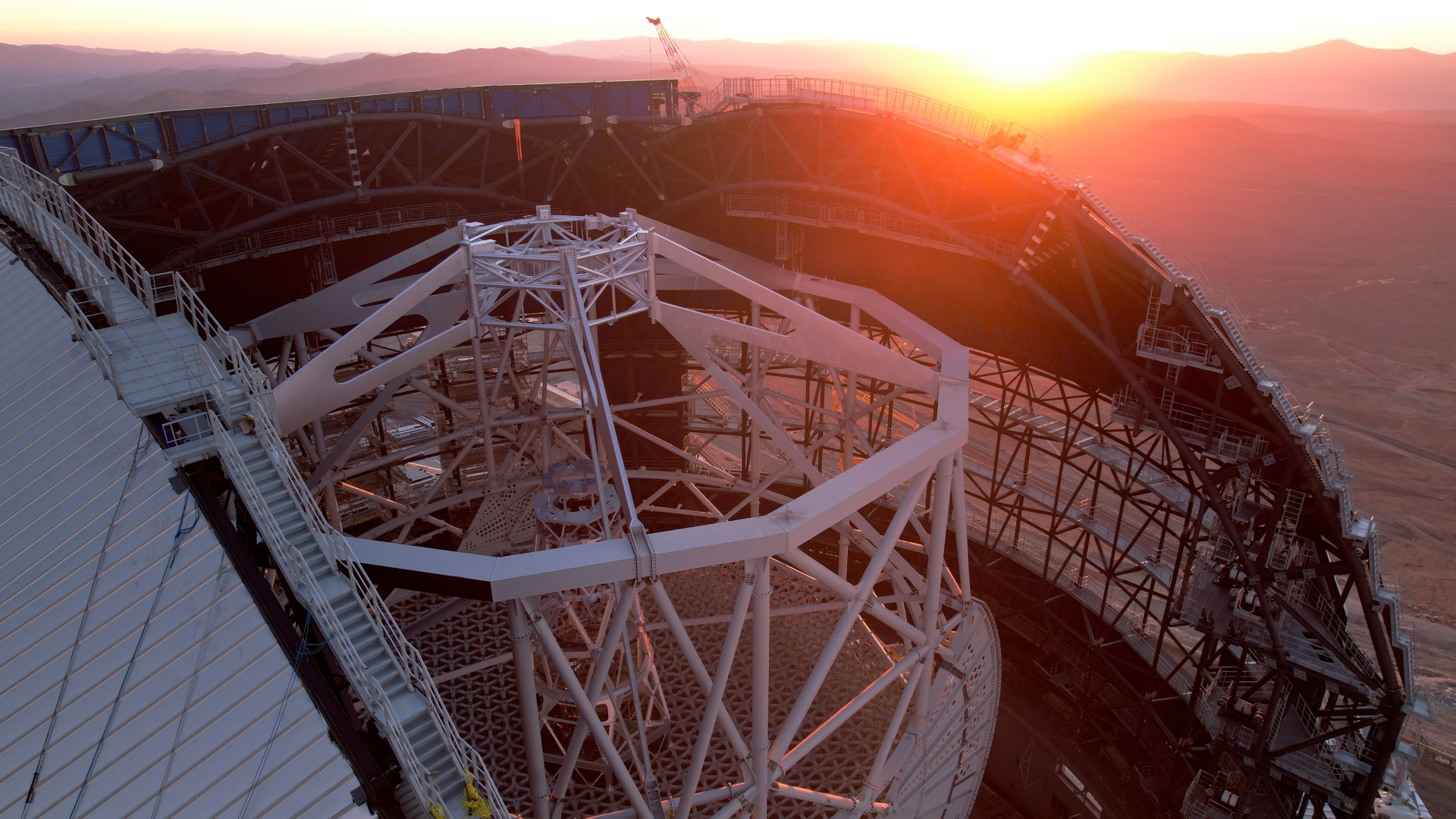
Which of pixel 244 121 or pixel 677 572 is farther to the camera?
pixel 244 121

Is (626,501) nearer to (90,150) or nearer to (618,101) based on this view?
(90,150)

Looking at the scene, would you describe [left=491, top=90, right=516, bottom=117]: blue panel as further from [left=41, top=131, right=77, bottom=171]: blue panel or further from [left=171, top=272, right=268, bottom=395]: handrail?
[left=171, top=272, right=268, bottom=395]: handrail

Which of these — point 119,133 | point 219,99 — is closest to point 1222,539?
point 119,133

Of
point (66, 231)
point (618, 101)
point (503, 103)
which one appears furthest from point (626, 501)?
point (618, 101)

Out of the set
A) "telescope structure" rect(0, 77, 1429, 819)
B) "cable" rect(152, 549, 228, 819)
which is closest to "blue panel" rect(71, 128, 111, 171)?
"telescope structure" rect(0, 77, 1429, 819)

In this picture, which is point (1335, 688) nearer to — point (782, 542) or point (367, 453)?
point (782, 542)

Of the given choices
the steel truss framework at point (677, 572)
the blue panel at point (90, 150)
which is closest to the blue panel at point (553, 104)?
the steel truss framework at point (677, 572)
